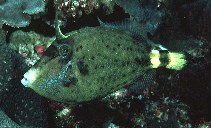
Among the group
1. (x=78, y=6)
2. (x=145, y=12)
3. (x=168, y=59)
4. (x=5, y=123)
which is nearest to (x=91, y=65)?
(x=168, y=59)

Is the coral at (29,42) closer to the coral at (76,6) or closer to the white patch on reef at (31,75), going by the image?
the coral at (76,6)

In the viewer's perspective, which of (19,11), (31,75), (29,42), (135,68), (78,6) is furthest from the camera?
(29,42)

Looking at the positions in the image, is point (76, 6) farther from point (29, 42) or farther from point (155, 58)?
point (155, 58)

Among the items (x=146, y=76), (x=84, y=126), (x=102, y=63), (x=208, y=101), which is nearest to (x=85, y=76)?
(x=102, y=63)

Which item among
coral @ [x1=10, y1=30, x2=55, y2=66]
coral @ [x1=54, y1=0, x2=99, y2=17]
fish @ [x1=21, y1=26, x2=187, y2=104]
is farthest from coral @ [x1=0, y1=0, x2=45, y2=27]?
fish @ [x1=21, y1=26, x2=187, y2=104]

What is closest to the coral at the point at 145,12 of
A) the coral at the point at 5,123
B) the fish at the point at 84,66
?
the fish at the point at 84,66

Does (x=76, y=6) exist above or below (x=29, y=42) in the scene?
above

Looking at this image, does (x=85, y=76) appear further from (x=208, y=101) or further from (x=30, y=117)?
(x=208, y=101)
